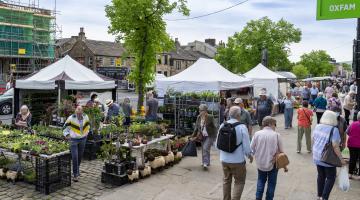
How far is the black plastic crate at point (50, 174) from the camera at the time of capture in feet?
23.6

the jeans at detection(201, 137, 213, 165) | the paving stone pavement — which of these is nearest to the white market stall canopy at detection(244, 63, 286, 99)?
the paving stone pavement

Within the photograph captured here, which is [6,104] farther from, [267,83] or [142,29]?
[267,83]

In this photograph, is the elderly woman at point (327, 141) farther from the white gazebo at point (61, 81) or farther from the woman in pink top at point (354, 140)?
the white gazebo at point (61, 81)

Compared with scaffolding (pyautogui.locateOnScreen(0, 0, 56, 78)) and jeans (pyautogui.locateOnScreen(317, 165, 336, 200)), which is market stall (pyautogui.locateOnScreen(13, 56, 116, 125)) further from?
scaffolding (pyautogui.locateOnScreen(0, 0, 56, 78))

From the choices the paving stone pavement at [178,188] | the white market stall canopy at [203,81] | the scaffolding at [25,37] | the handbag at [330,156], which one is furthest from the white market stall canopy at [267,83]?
the scaffolding at [25,37]

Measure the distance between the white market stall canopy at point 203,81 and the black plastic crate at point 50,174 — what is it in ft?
24.8

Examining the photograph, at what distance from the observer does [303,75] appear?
68938 mm

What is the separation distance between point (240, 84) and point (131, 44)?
202 inches

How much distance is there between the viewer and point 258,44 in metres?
45.2

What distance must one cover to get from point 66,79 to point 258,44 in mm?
36335

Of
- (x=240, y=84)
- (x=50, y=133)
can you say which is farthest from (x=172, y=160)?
(x=240, y=84)

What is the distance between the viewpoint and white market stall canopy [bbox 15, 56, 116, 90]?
40.6 feet

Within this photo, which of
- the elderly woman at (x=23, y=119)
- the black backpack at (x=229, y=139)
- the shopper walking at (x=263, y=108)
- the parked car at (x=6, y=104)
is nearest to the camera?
the black backpack at (x=229, y=139)

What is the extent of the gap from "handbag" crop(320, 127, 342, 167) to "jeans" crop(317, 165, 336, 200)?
0.56 ft
